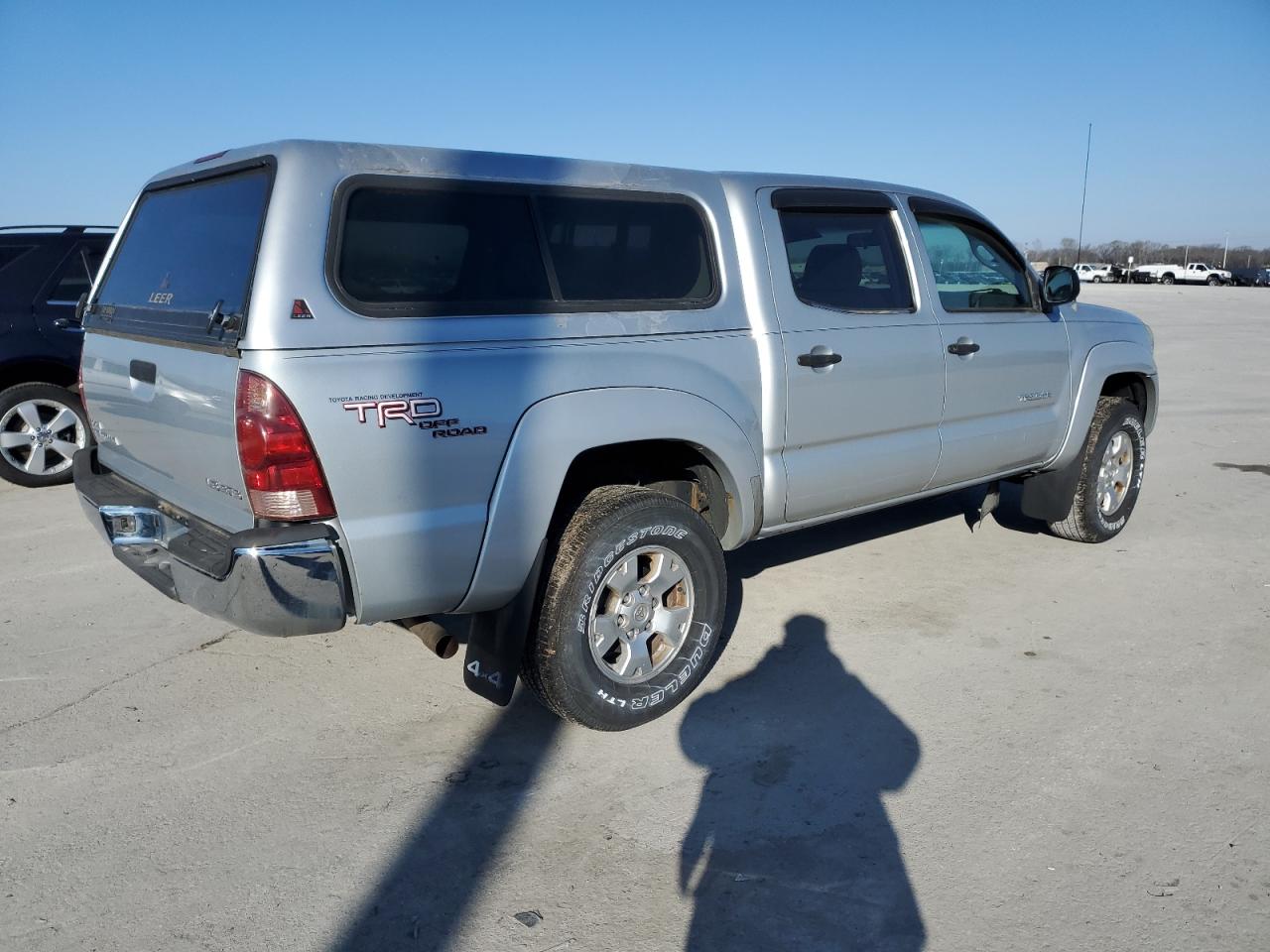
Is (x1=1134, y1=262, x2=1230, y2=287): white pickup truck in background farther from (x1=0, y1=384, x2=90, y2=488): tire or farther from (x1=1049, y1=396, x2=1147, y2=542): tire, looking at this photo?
(x1=0, y1=384, x2=90, y2=488): tire

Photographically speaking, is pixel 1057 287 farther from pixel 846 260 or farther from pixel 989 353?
pixel 846 260

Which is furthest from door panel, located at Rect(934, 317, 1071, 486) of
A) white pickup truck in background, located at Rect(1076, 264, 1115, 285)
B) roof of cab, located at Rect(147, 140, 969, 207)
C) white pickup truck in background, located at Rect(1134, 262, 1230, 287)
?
white pickup truck in background, located at Rect(1134, 262, 1230, 287)

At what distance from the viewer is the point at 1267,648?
4.41 metres

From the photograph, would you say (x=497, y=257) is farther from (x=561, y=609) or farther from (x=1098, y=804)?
(x=1098, y=804)

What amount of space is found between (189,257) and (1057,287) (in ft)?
14.0

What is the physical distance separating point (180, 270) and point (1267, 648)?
472 cm

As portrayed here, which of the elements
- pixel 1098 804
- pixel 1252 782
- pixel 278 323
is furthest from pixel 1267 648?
pixel 278 323

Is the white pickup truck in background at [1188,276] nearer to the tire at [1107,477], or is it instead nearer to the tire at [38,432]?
the tire at [1107,477]

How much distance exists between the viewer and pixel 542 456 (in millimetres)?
3262

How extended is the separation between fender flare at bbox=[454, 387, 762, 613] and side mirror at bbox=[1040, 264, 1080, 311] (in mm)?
2724

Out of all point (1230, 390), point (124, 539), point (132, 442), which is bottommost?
point (1230, 390)

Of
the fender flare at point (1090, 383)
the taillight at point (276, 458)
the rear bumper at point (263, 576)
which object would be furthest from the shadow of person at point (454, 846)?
the fender flare at point (1090, 383)

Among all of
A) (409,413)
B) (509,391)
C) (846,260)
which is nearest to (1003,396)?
(846,260)

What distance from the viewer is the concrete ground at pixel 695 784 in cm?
266
